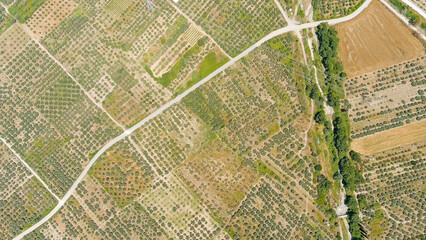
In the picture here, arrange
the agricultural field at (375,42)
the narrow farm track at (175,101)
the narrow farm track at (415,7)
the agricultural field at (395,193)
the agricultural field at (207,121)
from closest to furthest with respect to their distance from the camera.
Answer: the agricultural field at (395,193) < the agricultural field at (207,121) < the narrow farm track at (175,101) < the agricultural field at (375,42) < the narrow farm track at (415,7)

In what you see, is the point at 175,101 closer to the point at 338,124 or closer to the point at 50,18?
the point at 50,18

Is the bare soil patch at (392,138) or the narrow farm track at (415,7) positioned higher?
the narrow farm track at (415,7)

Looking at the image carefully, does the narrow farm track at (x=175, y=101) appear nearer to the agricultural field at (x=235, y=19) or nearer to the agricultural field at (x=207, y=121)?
the agricultural field at (x=207, y=121)

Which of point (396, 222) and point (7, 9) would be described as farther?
point (7, 9)

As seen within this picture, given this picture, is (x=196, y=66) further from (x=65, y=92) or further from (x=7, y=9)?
(x=7, y=9)

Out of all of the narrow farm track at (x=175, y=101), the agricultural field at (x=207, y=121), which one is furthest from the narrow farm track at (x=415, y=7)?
the narrow farm track at (x=175, y=101)

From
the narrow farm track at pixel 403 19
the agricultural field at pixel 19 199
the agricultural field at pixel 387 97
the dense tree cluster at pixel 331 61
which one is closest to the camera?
the agricultural field at pixel 19 199

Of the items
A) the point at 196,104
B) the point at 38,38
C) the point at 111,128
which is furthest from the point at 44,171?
the point at 196,104
